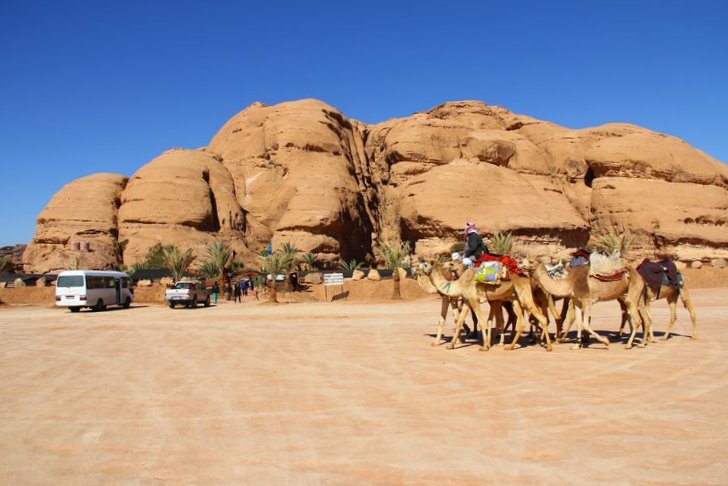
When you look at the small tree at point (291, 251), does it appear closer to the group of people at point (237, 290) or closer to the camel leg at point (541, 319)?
the group of people at point (237, 290)

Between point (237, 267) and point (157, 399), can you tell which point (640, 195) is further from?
point (157, 399)

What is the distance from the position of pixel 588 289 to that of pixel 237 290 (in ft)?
89.6

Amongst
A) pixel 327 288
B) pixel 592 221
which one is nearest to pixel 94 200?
pixel 327 288

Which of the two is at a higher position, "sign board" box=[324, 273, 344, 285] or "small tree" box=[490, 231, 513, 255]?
"small tree" box=[490, 231, 513, 255]

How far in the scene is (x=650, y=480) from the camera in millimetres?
4754

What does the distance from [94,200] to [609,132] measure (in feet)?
184

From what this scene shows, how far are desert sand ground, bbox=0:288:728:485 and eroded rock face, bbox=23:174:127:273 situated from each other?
1638 inches

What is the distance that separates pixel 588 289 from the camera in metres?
12.2

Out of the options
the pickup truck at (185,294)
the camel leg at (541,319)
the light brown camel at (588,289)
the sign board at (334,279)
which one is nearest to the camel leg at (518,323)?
the camel leg at (541,319)

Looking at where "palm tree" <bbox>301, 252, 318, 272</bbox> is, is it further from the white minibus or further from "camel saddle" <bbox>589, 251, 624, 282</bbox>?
"camel saddle" <bbox>589, 251, 624, 282</bbox>

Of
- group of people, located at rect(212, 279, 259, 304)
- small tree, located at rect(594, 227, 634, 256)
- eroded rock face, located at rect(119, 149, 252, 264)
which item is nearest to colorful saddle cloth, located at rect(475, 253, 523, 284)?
group of people, located at rect(212, 279, 259, 304)

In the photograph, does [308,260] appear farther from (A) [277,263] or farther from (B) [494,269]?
(B) [494,269]

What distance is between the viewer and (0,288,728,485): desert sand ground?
5.15 meters

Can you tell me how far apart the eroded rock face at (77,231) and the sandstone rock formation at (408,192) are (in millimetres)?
165
